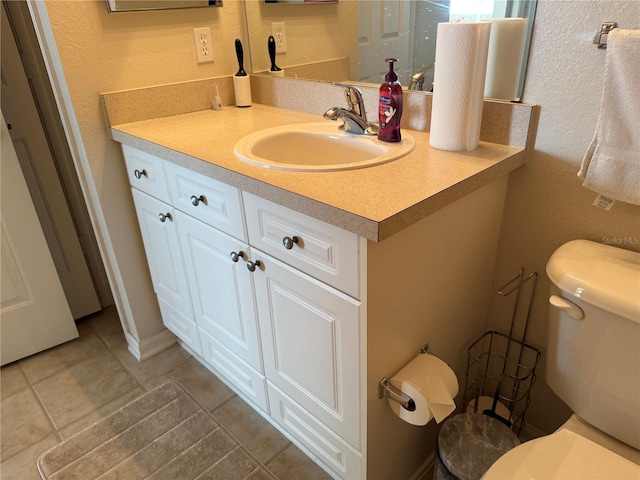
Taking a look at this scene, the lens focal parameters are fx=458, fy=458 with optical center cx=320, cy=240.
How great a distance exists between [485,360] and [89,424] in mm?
1375

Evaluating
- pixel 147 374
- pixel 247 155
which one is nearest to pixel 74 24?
pixel 247 155

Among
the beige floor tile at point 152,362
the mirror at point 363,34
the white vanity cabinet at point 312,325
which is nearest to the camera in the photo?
the white vanity cabinet at point 312,325

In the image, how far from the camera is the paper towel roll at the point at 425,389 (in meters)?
1.04

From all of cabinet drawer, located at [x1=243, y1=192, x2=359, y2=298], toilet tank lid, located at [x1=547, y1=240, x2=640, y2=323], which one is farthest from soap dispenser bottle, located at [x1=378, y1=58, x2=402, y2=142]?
toilet tank lid, located at [x1=547, y1=240, x2=640, y2=323]

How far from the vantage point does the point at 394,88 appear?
1162 mm

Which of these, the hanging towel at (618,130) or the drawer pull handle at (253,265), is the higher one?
the hanging towel at (618,130)

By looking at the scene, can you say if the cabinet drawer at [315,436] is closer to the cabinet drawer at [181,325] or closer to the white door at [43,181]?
the cabinet drawer at [181,325]

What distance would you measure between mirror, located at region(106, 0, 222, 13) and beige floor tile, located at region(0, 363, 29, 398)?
1.45m

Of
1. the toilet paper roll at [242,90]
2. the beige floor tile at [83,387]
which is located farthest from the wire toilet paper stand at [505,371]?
the beige floor tile at [83,387]

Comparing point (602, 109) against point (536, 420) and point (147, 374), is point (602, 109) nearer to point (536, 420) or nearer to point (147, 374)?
point (536, 420)

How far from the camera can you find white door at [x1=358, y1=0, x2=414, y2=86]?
4.27ft

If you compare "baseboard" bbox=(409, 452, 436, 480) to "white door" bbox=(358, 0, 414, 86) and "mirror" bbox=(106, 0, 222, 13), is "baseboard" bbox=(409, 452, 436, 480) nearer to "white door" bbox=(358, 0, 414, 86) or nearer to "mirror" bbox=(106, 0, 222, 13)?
"white door" bbox=(358, 0, 414, 86)

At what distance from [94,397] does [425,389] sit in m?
1.32

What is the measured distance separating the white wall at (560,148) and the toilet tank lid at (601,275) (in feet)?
0.26
